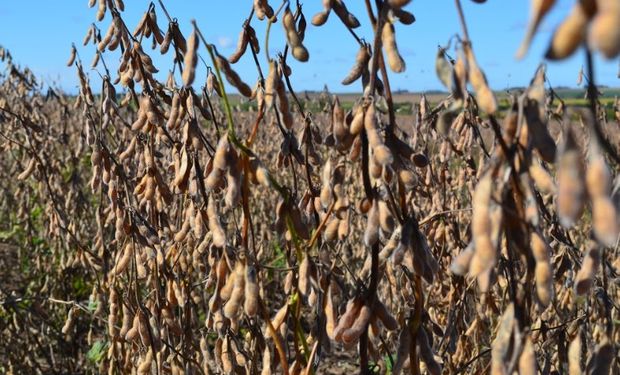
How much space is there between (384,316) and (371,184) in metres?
0.24

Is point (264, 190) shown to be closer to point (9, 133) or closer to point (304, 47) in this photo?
point (9, 133)

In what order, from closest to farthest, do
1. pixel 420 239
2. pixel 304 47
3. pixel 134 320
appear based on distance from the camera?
pixel 420 239
pixel 304 47
pixel 134 320

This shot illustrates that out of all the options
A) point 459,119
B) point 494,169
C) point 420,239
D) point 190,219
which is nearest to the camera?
point 494,169

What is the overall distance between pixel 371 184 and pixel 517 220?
15.0 inches

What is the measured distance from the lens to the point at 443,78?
1032 mm

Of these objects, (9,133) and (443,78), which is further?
(9,133)

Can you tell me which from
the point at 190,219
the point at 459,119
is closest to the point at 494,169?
the point at 190,219

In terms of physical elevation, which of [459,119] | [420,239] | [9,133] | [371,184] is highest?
[9,133]

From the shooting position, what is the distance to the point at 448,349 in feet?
6.53

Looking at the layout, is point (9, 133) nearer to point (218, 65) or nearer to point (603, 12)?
point (218, 65)

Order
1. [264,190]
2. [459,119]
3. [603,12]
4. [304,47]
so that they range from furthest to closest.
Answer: [264,190], [459,119], [304,47], [603,12]

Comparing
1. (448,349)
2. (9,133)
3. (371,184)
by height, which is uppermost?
(9,133)

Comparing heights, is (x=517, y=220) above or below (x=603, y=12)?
below

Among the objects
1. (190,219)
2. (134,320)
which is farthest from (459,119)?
(134,320)
